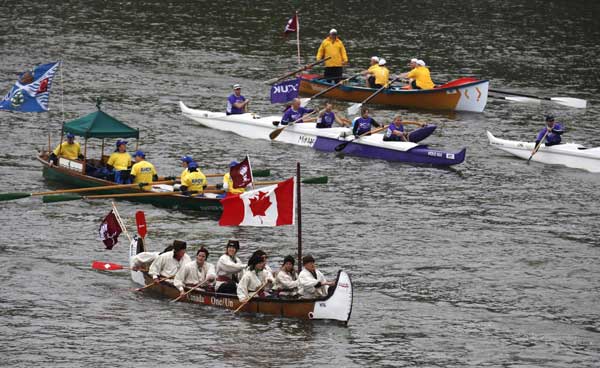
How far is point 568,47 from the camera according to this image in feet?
207

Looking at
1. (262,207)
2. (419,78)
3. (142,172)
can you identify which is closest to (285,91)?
(419,78)

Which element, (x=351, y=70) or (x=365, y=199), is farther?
(x=351, y=70)

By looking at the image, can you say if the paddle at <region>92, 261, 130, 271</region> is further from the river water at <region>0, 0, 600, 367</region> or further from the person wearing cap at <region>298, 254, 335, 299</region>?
the person wearing cap at <region>298, 254, 335, 299</region>

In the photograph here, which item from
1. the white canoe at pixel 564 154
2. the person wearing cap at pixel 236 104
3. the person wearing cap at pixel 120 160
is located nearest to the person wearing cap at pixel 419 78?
the person wearing cap at pixel 236 104

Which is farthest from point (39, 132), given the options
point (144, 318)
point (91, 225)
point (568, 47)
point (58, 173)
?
point (568, 47)

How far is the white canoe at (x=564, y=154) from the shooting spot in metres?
40.8

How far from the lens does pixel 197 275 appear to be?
2855cm

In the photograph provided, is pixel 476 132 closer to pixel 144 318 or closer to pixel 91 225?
pixel 91 225

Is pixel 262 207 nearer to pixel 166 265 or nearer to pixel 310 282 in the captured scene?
pixel 310 282

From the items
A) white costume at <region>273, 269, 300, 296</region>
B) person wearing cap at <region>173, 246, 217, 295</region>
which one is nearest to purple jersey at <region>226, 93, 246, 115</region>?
person wearing cap at <region>173, 246, 217, 295</region>

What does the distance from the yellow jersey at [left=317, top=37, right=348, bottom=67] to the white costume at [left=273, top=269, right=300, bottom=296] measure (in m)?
24.3

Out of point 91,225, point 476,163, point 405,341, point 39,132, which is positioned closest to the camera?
point 405,341

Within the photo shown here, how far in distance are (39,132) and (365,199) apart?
525 inches

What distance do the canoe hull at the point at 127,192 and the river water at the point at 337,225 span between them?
12.9 inches
